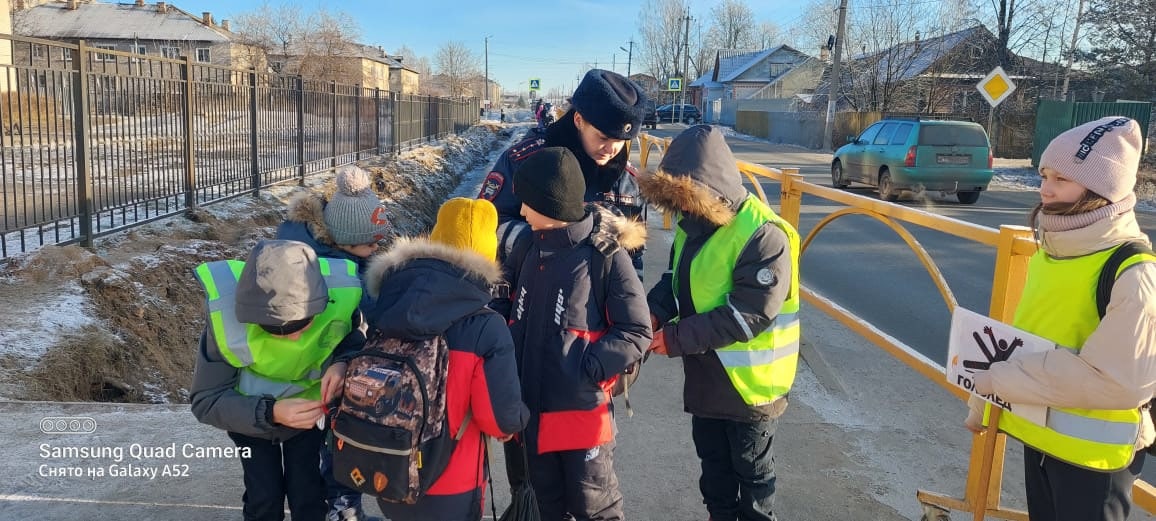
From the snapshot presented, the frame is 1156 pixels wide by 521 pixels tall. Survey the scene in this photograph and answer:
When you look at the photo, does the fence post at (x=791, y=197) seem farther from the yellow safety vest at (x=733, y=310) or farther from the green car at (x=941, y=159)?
the green car at (x=941, y=159)

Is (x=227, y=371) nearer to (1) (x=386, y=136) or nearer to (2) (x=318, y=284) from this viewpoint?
(2) (x=318, y=284)

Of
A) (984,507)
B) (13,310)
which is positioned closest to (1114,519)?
(984,507)

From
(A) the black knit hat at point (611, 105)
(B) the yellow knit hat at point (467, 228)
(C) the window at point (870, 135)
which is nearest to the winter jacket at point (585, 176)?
(A) the black knit hat at point (611, 105)

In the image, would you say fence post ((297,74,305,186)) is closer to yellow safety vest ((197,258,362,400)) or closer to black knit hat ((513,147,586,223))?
yellow safety vest ((197,258,362,400))

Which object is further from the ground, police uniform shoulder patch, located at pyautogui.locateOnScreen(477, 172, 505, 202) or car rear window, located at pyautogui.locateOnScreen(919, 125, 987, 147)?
car rear window, located at pyautogui.locateOnScreen(919, 125, 987, 147)

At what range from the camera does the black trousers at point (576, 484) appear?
8.27 ft

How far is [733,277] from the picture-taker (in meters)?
2.63

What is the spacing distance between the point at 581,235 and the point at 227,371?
3.85 ft

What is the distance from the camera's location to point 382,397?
2047 mm

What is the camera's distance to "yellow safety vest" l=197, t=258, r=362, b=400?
2.25 m

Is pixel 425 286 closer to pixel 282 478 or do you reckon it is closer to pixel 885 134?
pixel 282 478

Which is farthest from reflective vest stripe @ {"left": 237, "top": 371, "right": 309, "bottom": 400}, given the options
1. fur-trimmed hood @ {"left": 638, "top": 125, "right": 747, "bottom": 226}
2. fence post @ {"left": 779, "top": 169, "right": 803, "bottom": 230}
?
fence post @ {"left": 779, "top": 169, "right": 803, "bottom": 230}

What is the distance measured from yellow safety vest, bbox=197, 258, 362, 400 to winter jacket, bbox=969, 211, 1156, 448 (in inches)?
77.1

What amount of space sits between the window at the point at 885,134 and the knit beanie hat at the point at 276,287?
595 inches
